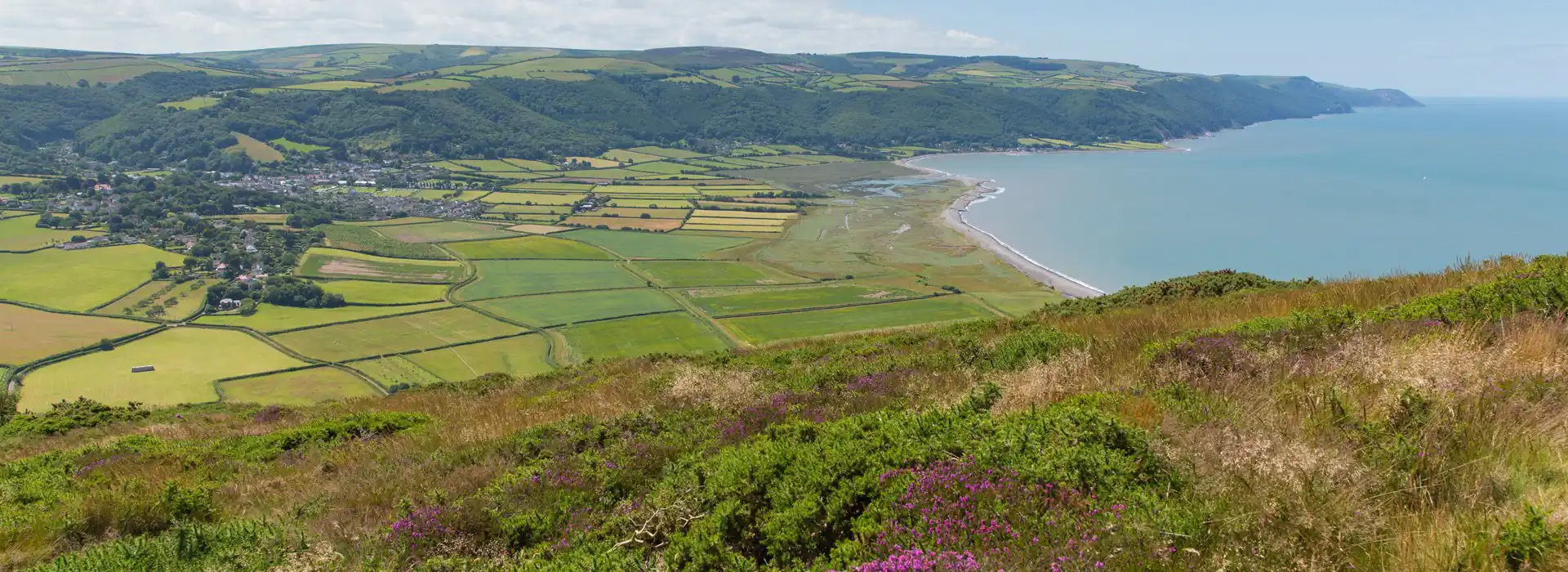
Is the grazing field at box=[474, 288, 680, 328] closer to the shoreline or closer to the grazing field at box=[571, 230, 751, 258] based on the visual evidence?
the grazing field at box=[571, 230, 751, 258]

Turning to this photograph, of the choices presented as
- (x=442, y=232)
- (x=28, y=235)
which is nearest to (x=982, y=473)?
(x=442, y=232)

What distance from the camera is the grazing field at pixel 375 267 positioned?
228 feet

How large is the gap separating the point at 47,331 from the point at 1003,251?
77222mm

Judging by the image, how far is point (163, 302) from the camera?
60688 millimetres

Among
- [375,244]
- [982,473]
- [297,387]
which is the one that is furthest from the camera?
[375,244]

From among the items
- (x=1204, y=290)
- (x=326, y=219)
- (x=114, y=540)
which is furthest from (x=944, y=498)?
(x=326, y=219)

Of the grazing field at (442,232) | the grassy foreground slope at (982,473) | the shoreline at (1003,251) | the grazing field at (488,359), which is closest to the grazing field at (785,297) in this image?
the shoreline at (1003,251)

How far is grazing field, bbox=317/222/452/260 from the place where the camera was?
7950 cm

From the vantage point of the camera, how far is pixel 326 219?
103812 mm

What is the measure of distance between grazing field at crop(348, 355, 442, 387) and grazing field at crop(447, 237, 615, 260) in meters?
31.9

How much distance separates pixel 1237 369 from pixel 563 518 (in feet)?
21.6

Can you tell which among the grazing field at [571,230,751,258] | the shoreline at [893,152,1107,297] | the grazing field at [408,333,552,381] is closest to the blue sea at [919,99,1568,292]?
Result: the shoreline at [893,152,1107,297]

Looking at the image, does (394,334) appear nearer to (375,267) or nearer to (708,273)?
(375,267)

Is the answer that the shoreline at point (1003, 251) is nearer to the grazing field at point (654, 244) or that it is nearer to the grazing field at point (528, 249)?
the grazing field at point (654, 244)
